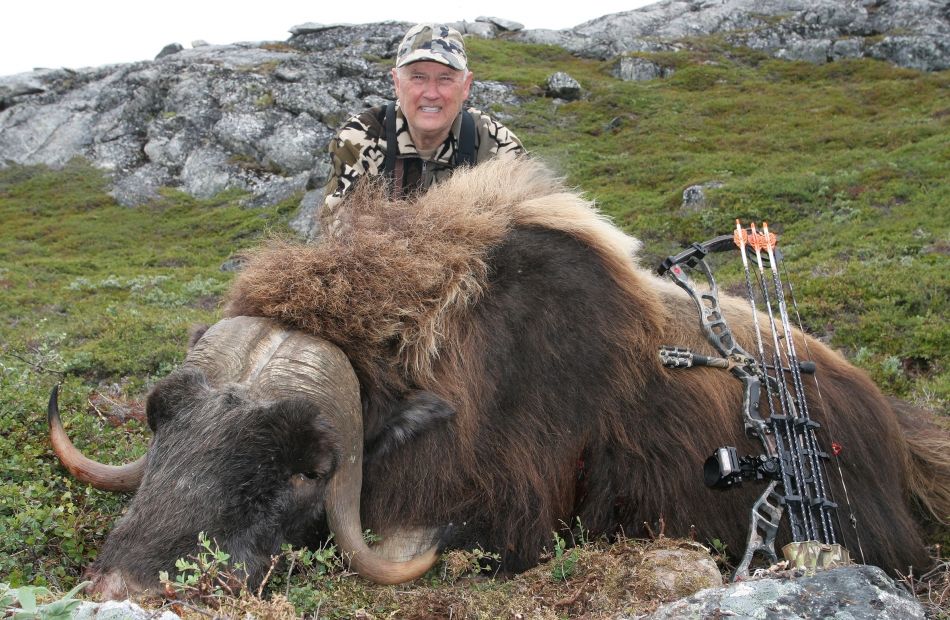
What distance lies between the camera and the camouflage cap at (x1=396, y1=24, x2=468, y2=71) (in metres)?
4.43

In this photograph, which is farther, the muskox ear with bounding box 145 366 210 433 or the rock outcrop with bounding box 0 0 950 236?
the rock outcrop with bounding box 0 0 950 236

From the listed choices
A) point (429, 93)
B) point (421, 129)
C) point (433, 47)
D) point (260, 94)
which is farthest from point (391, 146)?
point (260, 94)

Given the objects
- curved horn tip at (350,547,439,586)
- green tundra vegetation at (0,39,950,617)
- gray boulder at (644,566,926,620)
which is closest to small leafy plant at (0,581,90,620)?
green tundra vegetation at (0,39,950,617)

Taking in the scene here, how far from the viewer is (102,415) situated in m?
4.29

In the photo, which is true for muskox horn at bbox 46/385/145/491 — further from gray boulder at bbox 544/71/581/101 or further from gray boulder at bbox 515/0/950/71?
gray boulder at bbox 515/0/950/71

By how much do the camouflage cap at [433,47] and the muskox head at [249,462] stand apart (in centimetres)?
238

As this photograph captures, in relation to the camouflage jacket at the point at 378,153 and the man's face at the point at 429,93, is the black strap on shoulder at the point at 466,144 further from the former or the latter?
the man's face at the point at 429,93

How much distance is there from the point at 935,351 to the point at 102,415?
598 cm

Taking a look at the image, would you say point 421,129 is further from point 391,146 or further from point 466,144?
point 466,144

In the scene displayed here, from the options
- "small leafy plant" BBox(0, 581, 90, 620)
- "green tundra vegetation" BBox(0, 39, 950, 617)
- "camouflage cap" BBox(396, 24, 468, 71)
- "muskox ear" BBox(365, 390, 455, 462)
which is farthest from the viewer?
"camouflage cap" BBox(396, 24, 468, 71)

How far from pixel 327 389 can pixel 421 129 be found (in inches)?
98.3

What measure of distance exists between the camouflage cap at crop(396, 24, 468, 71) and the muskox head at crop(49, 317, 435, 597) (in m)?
2.38

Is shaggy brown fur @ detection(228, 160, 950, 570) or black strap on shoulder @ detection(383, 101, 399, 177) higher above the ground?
black strap on shoulder @ detection(383, 101, 399, 177)

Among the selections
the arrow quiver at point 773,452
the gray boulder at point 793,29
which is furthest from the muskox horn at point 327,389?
the gray boulder at point 793,29
